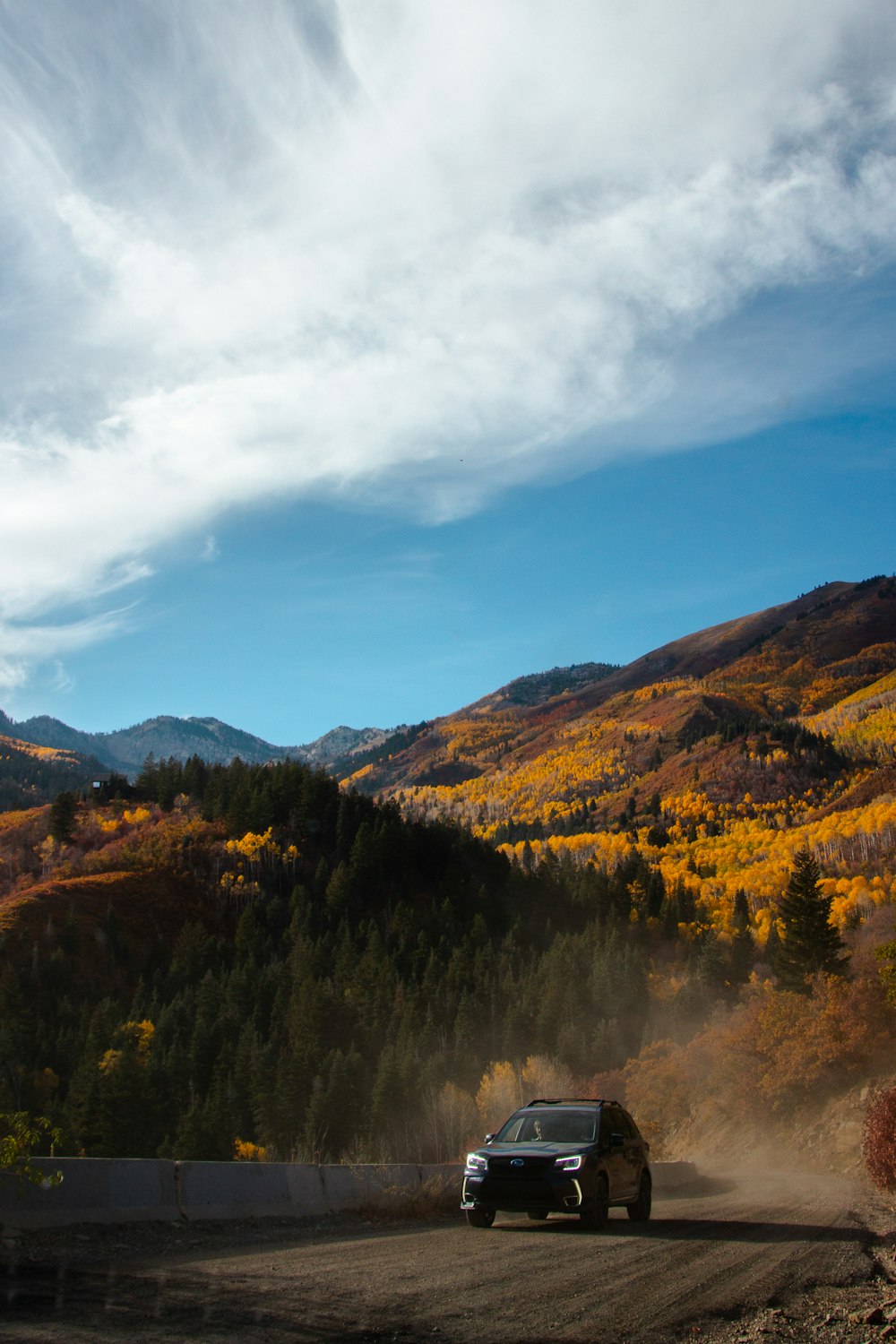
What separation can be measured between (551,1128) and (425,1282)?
239 inches

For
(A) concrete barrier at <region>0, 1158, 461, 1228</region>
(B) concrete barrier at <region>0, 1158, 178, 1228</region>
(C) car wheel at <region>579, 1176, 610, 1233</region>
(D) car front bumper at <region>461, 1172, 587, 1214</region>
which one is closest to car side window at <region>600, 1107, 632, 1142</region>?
(C) car wheel at <region>579, 1176, 610, 1233</region>

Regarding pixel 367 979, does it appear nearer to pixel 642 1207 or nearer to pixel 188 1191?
pixel 642 1207

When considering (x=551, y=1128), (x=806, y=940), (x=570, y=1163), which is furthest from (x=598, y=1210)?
(x=806, y=940)

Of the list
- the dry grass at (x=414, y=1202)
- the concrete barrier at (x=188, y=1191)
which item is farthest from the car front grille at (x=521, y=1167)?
the concrete barrier at (x=188, y=1191)

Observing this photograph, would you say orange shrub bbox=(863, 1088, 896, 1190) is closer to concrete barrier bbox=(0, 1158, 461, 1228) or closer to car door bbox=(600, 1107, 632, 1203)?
car door bbox=(600, 1107, 632, 1203)

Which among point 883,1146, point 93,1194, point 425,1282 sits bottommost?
point 883,1146

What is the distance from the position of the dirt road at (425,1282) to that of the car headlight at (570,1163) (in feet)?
2.86

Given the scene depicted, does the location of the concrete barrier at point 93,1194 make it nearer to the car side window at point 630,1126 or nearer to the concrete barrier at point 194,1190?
the concrete barrier at point 194,1190

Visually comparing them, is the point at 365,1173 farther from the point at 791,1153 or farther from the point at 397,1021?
the point at 397,1021

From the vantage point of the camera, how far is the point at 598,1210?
1391cm

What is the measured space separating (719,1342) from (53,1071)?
101 meters

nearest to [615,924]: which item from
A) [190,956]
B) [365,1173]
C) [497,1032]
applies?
[497,1032]

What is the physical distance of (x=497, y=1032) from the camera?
101m

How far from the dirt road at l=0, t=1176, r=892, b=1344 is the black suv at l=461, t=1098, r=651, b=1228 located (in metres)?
0.43
